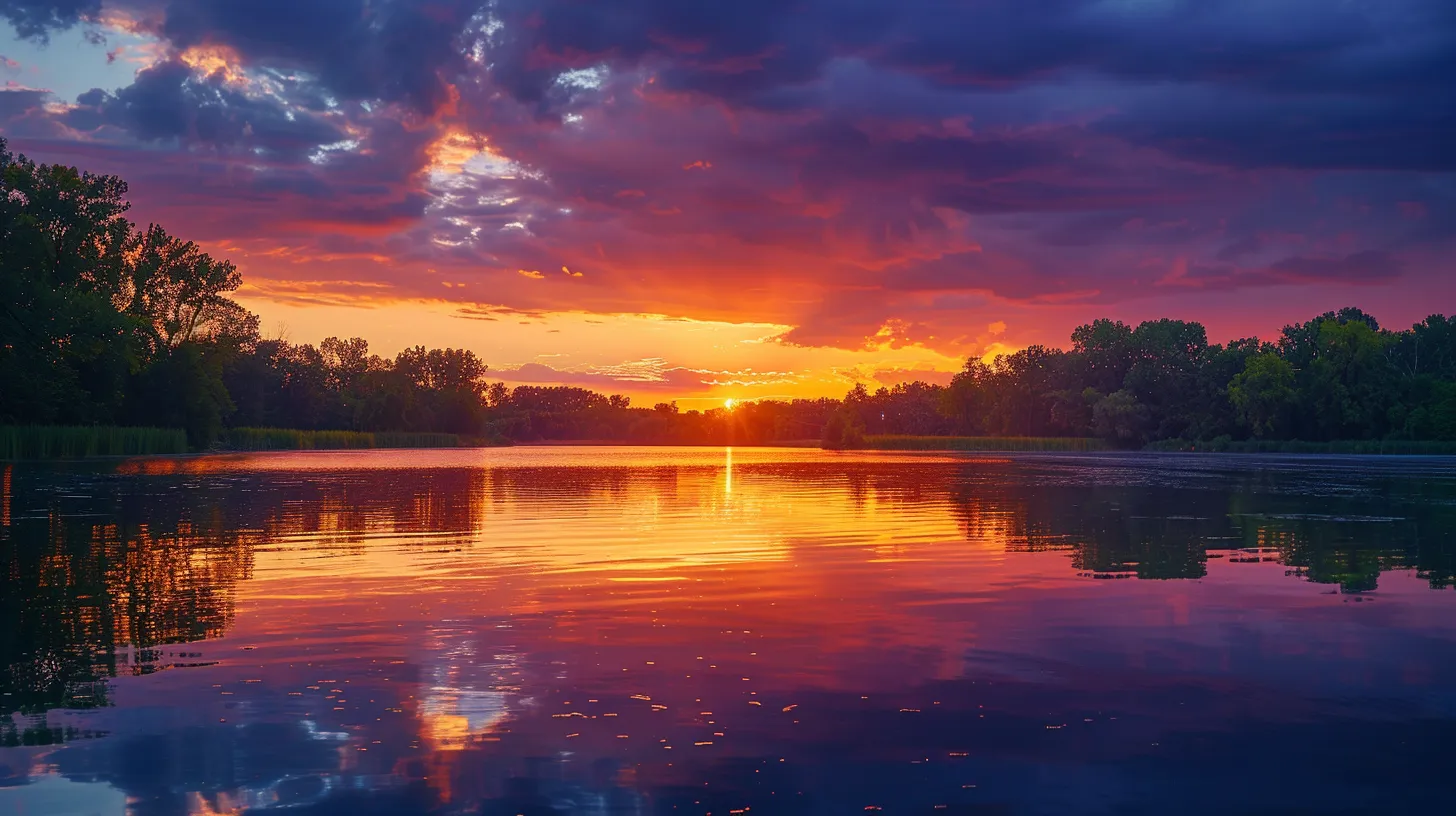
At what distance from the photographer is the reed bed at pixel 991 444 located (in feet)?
545

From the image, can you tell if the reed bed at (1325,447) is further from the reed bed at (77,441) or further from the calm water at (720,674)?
the reed bed at (77,441)

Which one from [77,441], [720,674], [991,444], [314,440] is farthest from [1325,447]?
[720,674]

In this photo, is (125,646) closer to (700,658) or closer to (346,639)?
(346,639)

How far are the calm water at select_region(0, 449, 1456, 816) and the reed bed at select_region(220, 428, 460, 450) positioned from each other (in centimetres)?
10820

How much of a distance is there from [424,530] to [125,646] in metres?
14.0

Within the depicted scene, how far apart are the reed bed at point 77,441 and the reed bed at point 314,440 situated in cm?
2692

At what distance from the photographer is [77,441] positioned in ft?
256

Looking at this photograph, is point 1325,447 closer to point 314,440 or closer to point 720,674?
point 314,440

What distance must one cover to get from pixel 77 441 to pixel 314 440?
6589cm

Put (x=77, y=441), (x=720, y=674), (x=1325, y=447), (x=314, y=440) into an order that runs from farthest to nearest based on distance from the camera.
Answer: (x=314, y=440) → (x=1325, y=447) → (x=77, y=441) → (x=720, y=674)

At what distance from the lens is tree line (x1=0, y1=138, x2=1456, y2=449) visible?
80.6 metres

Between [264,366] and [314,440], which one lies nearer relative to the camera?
[314,440]

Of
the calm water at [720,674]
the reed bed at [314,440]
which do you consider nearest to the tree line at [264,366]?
the reed bed at [314,440]

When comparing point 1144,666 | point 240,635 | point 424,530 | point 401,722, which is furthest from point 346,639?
point 424,530
